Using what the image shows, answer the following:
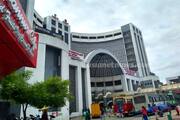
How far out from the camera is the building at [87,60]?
29930 millimetres

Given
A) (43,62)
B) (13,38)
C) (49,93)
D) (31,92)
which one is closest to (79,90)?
(43,62)

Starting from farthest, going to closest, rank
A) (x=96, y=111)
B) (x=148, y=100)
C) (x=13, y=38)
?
(x=96, y=111)
(x=148, y=100)
(x=13, y=38)

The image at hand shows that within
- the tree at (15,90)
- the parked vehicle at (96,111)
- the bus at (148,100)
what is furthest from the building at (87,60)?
the bus at (148,100)

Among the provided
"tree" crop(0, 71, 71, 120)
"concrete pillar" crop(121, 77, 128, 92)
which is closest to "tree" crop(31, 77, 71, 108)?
"tree" crop(0, 71, 71, 120)

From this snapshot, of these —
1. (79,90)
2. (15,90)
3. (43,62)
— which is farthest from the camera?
(79,90)

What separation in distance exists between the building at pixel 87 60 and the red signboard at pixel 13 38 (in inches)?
682

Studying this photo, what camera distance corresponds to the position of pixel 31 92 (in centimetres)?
1523

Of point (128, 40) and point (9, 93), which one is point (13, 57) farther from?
point (128, 40)

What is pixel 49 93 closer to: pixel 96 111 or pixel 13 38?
pixel 13 38

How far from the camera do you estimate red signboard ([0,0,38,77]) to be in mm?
5461

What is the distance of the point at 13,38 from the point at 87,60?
147 ft

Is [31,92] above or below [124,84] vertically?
below

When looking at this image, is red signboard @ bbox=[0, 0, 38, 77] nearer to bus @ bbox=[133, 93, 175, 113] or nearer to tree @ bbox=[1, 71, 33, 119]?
tree @ bbox=[1, 71, 33, 119]

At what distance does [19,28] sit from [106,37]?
104525 millimetres
